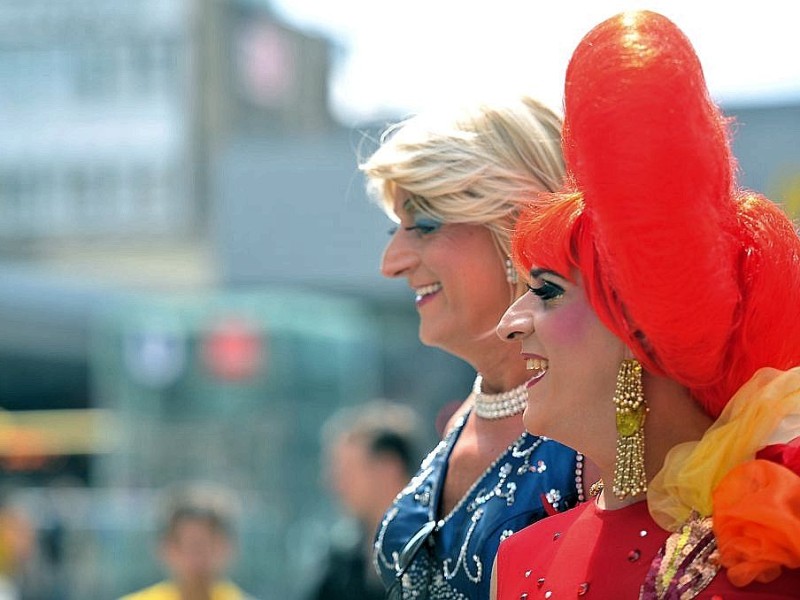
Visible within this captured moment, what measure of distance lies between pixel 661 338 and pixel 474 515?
30.6 inches

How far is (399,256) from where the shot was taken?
258 centimetres

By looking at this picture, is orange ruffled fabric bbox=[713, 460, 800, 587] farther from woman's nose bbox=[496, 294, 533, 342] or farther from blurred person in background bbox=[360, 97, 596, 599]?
blurred person in background bbox=[360, 97, 596, 599]

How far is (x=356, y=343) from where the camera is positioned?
1305cm

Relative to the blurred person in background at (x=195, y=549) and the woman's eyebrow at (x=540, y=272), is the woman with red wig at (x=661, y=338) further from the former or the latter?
the blurred person in background at (x=195, y=549)

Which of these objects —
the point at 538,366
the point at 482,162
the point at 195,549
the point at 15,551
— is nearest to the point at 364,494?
the point at 195,549

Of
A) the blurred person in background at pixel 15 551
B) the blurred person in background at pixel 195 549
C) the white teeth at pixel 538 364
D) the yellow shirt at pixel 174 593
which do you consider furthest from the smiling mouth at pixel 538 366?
the blurred person in background at pixel 15 551

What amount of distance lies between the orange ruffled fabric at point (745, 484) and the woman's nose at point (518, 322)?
0.90ft

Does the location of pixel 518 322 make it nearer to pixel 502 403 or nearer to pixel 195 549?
pixel 502 403

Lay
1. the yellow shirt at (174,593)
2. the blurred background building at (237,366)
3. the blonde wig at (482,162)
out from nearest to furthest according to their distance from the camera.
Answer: the blonde wig at (482,162)
the yellow shirt at (174,593)
the blurred background building at (237,366)

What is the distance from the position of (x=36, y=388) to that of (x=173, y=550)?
1662cm

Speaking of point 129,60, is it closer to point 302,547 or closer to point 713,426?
point 302,547

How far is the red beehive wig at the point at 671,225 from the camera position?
1.69 meters

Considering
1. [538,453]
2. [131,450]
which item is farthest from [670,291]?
[131,450]

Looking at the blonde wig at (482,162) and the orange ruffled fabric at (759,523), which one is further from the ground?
the blonde wig at (482,162)
